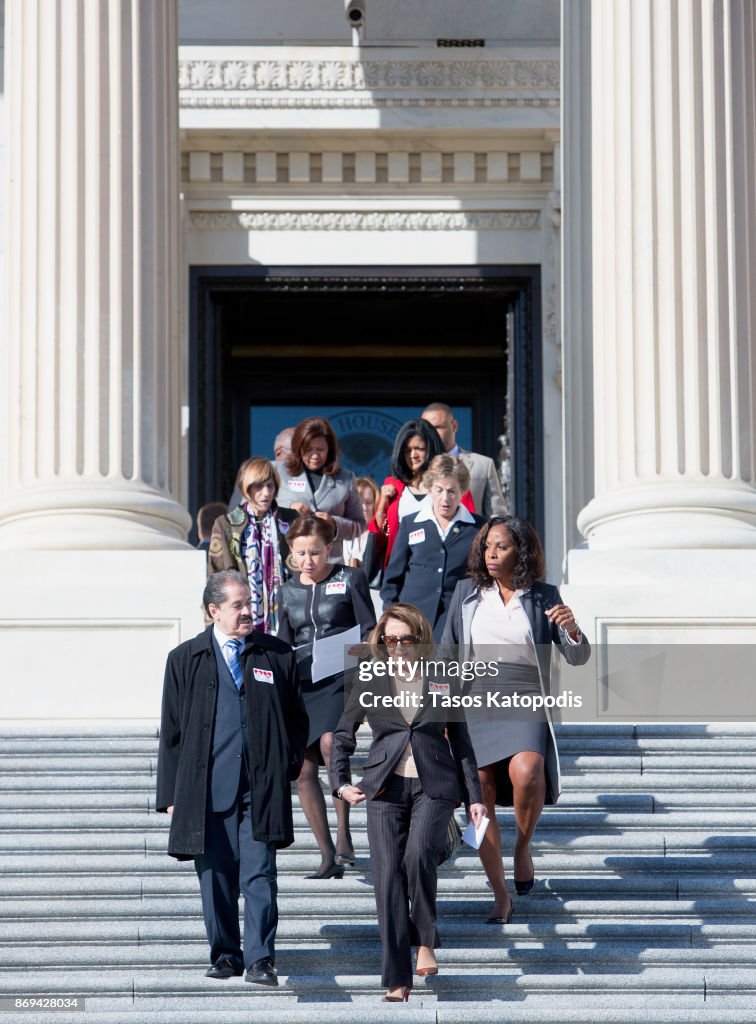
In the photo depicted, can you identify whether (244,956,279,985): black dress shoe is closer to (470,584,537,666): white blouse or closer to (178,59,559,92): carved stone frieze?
(470,584,537,666): white blouse

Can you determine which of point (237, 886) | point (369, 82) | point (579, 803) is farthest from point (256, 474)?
point (369, 82)

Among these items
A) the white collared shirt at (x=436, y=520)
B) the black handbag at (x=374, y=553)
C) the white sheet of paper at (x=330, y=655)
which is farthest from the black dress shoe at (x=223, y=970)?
the black handbag at (x=374, y=553)

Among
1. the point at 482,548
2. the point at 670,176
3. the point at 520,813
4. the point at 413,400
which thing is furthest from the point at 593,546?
the point at 413,400

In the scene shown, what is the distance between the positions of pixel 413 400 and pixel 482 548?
34.6ft

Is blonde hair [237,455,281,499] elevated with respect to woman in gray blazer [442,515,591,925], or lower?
elevated

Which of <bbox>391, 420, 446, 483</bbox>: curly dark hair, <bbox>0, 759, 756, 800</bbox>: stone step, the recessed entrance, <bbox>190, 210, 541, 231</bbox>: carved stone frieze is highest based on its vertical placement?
<bbox>190, 210, 541, 231</bbox>: carved stone frieze

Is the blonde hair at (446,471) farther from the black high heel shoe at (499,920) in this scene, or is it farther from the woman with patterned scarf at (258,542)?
the black high heel shoe at (499,920)

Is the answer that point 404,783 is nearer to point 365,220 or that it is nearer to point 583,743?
point 583,743

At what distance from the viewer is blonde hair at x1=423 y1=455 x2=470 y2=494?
1146cm

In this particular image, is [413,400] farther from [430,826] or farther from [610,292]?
[430,826]

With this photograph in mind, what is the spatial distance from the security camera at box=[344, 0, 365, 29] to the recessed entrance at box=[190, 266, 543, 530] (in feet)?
7.70

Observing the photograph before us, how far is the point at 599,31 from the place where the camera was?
46.1 feet

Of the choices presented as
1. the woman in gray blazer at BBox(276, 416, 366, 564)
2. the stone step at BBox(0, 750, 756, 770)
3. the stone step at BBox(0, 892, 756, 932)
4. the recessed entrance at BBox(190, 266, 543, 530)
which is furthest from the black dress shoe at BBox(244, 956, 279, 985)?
the recessed entrance at BBox(190, 266, 543, 530)

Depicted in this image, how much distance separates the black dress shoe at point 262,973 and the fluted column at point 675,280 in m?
5.45
